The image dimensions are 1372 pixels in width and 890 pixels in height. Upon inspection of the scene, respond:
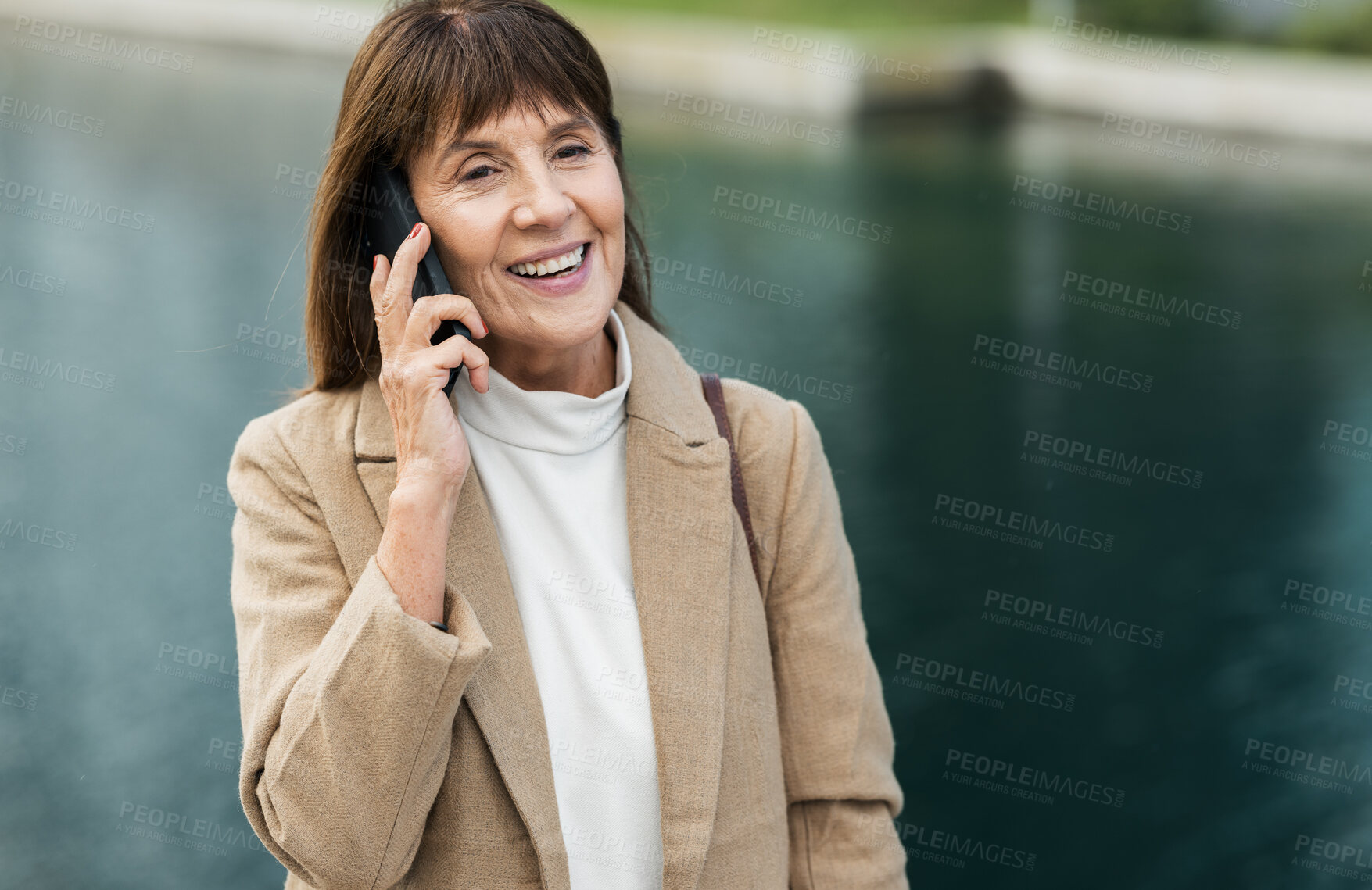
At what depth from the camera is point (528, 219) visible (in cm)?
171

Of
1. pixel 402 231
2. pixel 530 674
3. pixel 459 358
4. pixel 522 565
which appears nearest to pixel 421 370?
pixel 459 358

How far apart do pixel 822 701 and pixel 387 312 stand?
2.72ft

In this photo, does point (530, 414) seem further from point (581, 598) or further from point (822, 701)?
point (822, 701)

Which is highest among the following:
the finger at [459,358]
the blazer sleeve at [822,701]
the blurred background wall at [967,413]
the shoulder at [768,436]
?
the finger at [459,358]

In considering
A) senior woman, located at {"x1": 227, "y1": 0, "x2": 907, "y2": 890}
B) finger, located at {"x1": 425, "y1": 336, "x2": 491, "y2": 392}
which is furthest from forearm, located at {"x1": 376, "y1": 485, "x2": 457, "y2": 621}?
finger, located at {"x1": 425, "y1": 336, "x2": 491, "y2": 392}

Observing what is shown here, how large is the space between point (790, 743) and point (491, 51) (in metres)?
1.07

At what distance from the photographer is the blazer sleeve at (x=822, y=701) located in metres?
1.87

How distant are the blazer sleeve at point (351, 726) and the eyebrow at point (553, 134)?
558mm

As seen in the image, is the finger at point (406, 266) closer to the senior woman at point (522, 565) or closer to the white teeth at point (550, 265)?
the senior woman at point (522, 565)

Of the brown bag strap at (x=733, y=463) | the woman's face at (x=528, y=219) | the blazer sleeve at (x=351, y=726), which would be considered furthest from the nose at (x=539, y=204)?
the blazer sleeve at (x=351, y=726)

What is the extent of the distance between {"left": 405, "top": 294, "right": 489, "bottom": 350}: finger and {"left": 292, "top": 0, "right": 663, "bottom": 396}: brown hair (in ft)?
0.63

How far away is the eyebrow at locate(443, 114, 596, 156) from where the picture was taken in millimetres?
1709

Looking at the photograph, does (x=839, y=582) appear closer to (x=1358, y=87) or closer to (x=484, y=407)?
(x=484, y=407)

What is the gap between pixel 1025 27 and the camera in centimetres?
2061
